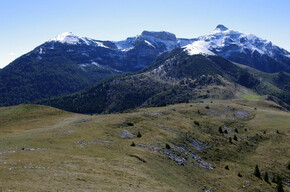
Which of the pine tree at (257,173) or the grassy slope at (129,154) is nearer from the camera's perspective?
the grassy slope at (129,154)

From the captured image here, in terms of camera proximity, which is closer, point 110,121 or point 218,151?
point 218,151

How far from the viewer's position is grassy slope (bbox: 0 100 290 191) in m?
34.6

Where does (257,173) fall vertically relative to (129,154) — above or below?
below

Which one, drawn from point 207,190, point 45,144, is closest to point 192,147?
point 207,190

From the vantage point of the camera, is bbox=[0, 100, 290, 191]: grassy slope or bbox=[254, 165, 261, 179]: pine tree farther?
bbox=[254, 165, 261, 179]: pine tree

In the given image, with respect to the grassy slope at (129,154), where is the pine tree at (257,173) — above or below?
below

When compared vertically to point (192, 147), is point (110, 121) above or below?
above

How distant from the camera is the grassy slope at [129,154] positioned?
34.6 metres

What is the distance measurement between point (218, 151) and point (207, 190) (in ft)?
91.1

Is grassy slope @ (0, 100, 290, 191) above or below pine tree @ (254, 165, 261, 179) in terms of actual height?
above

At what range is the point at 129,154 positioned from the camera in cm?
5381

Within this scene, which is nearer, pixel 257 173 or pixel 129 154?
pixel 129 154

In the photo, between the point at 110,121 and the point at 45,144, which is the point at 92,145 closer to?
the point at 45,144

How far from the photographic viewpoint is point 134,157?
52.5m
